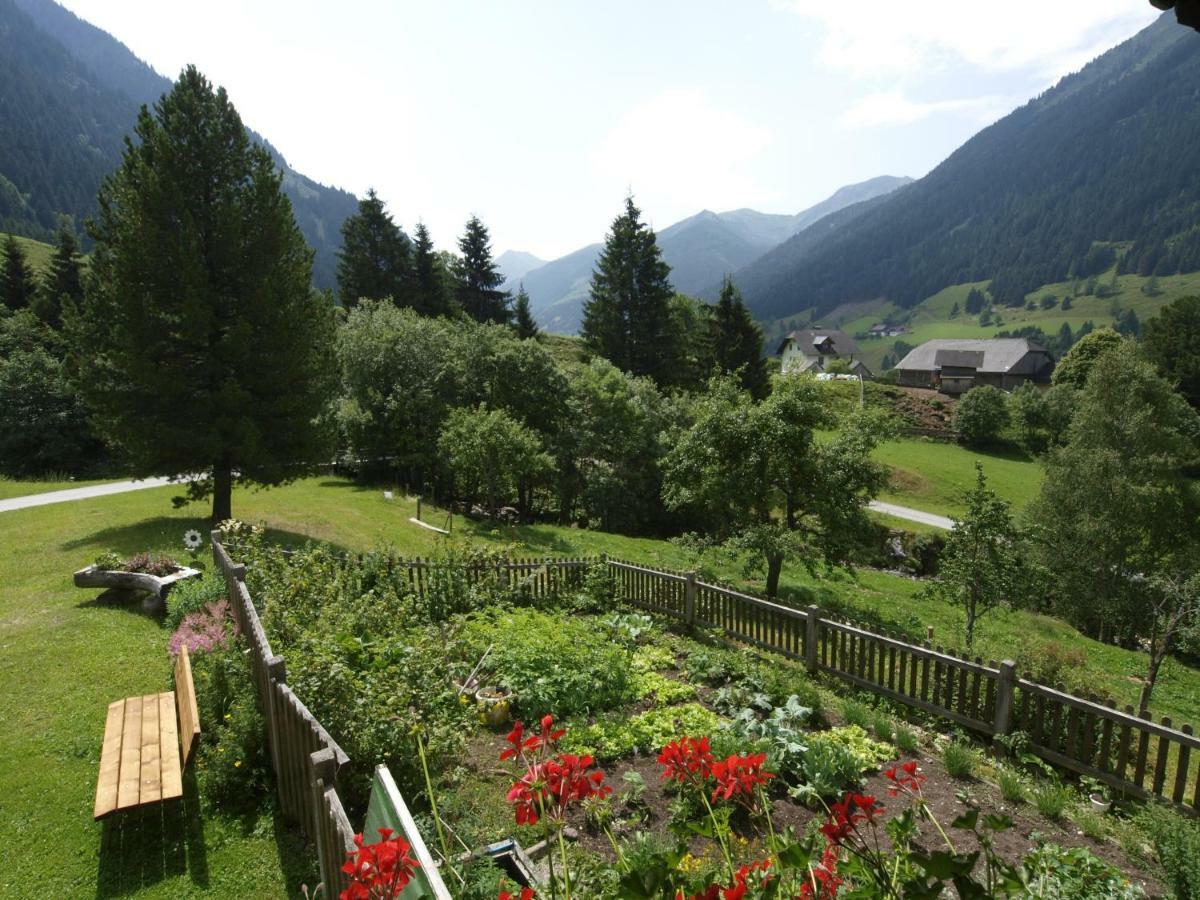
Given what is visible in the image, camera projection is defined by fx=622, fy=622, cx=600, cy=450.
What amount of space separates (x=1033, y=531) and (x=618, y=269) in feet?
122

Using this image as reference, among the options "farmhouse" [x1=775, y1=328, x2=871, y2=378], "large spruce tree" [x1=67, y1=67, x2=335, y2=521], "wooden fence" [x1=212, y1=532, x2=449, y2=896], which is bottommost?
"wooden fence" [x1=212, y1=532, x2=449, y2=896]

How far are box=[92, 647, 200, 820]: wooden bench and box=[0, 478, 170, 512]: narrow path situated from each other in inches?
637

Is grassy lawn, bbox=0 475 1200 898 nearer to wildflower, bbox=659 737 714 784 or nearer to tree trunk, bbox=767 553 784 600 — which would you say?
tree trunk, bbox=767 553 784 600

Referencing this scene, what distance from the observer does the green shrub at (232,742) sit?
18.6 ft

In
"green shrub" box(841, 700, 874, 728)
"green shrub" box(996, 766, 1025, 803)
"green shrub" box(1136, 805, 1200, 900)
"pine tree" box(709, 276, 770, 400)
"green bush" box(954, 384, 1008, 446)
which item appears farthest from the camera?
"green bush" box(954, 384, 1008, 446)

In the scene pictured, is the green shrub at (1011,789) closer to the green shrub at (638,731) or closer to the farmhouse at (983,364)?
the green shrub at (638,731)

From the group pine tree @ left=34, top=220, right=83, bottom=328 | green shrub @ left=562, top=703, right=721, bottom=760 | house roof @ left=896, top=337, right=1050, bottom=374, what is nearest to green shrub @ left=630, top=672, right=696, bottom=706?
green shrub @ left=562, top=703, right=721, bottom=760

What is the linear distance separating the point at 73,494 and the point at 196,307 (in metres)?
12.4

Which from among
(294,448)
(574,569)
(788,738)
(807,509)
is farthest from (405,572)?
(807,509)

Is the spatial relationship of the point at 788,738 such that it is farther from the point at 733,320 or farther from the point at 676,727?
the point at 733,320

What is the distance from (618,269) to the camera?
45969mm

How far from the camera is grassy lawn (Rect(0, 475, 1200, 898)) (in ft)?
16.0

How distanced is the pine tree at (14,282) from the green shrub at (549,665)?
175 ft

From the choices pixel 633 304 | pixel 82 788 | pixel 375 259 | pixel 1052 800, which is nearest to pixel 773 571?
pixel 1052 800
